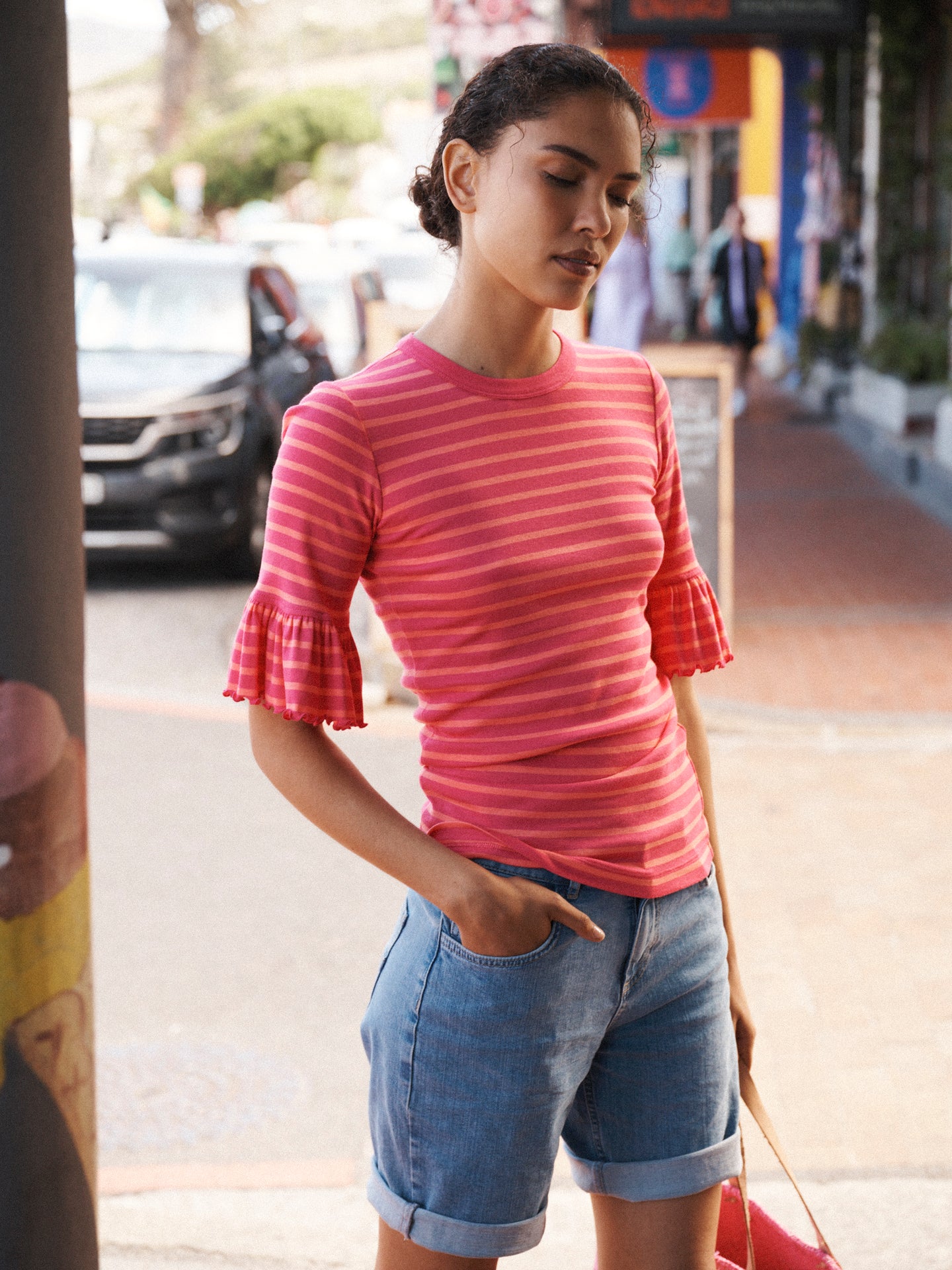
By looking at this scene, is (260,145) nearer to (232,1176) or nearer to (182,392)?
(182,392)

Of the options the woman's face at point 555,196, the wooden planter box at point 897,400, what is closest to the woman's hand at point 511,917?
the woman's face at point 555,196

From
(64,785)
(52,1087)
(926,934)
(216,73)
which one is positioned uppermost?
(216,73)

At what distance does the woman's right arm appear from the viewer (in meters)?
1.84

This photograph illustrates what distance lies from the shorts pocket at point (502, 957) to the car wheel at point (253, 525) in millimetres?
8357

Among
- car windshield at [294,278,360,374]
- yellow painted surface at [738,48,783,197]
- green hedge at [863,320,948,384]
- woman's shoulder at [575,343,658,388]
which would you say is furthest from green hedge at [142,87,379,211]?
woman's shoulder at [575,343,658,388]

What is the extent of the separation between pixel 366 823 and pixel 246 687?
7.9 inches

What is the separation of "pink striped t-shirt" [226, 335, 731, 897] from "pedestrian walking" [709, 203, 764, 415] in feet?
52.6

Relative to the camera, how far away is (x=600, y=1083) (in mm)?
2023

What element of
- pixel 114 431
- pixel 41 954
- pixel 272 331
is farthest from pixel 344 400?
pixel 272 331

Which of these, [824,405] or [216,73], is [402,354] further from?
[216,73]

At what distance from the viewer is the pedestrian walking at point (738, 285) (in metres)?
17.4

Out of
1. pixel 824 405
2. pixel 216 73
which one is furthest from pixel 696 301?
pixel 216 73

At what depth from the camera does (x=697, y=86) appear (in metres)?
18.9

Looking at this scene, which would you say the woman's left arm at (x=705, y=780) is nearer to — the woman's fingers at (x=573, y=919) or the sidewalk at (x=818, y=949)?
the woman's fingers at (x=573, y=919)
